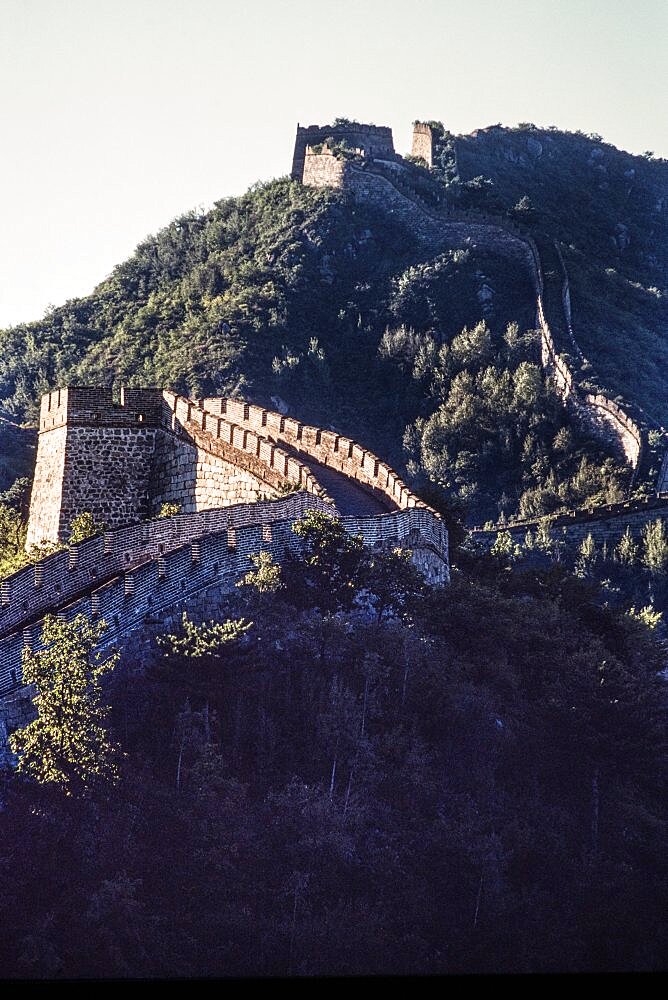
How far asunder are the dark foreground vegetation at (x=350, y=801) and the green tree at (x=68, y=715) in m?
0.09

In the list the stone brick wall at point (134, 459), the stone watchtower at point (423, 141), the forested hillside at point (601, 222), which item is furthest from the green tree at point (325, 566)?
the stone watchtower at point (423, 141)

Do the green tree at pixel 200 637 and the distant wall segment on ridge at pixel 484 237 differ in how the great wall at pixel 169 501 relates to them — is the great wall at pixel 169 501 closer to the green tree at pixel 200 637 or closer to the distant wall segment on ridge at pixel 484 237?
the green tree at pixel 200 637

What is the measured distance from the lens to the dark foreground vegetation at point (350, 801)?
100.0 ft

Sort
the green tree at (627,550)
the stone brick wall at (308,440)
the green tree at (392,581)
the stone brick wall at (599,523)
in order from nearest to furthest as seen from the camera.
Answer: the green tree at (392,581) < the stone brick wall at (308,440) < the green tree at (627,550) < the stone brick wall at (599,523)

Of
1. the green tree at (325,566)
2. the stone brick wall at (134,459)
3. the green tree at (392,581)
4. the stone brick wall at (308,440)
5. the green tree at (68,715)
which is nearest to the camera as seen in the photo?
the green tree at (68,715)

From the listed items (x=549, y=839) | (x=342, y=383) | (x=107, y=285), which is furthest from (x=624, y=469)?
(x=549, y=839)

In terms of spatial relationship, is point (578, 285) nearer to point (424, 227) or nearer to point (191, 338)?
point (424, 227)

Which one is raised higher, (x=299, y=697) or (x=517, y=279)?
(x=517, y=279)

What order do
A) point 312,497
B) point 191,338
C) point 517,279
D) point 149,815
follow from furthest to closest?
point 517,279 < point 191,338 < point 312,497 < point 149,815

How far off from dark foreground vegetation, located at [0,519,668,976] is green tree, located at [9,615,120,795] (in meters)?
0.09

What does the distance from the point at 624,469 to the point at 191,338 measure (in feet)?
67.8

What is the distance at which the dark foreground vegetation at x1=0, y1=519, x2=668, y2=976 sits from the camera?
3047 centimetres

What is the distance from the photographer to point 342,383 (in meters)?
85.4

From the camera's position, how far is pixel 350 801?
109 ft
